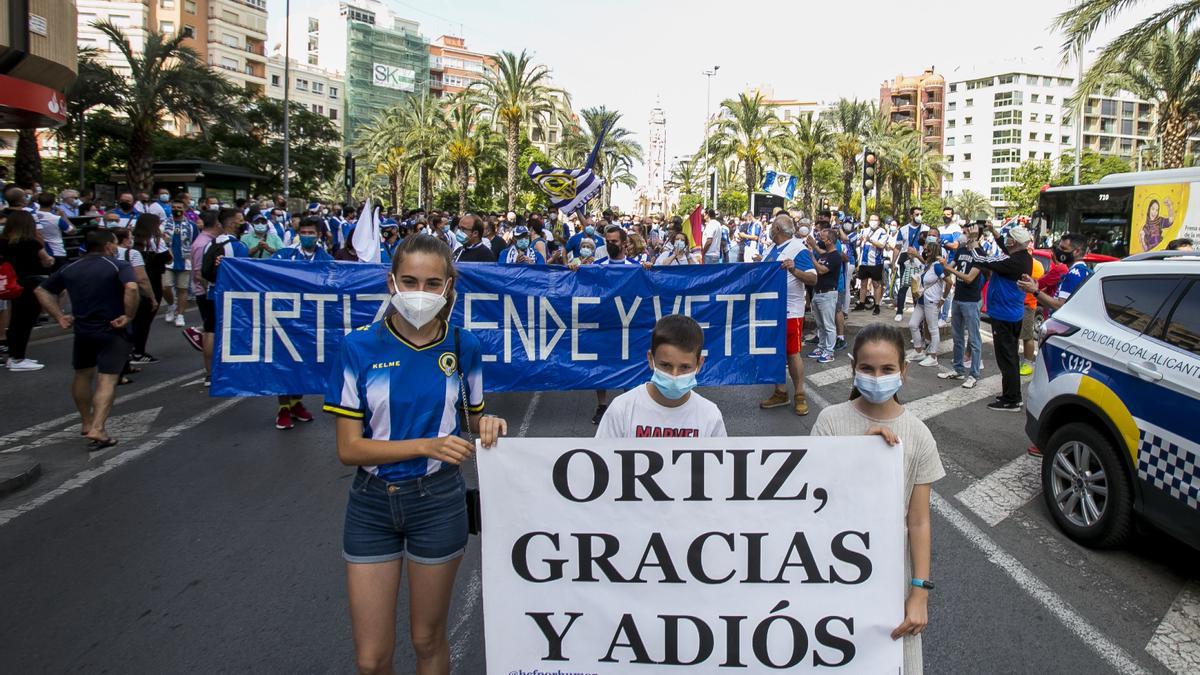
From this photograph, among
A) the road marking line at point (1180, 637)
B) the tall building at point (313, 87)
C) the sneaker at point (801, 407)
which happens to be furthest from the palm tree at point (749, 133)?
the tall building at point (313, 87)

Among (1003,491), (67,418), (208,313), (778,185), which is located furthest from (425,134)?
(1003,491)

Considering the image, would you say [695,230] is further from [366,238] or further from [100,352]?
[100,352]

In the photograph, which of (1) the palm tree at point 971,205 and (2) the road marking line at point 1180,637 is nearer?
(2) the road marking line at point 1180,637

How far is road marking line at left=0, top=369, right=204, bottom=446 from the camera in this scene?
7855 millimetres

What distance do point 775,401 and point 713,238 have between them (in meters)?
11.1

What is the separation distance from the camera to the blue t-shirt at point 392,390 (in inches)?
112

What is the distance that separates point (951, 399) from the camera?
10.0 metres

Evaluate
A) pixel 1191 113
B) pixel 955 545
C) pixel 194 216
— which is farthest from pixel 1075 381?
pixel 1191 113

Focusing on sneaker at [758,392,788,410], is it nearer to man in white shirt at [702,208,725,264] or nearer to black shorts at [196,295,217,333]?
black shorts at [196,295,217,333]

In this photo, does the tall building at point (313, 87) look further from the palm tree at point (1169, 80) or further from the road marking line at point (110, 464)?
the road marking line at point (110, 464)

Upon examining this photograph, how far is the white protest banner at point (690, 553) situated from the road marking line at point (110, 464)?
4.56m

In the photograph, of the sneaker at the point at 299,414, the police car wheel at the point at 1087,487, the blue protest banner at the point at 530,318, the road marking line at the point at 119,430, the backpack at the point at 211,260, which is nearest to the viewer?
the police car wheel at the point at 1087,487

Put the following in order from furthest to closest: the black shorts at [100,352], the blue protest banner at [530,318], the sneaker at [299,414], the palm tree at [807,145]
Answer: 1. the palm tree at [807,145]
2. the sneaker at [299,414]
3. the blue protest banner at [530,318]
4. the black shorts at [100,352]

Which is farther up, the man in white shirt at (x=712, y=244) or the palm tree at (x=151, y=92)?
the palm tree at (x=151, y=92)
